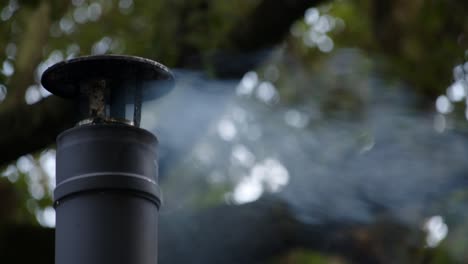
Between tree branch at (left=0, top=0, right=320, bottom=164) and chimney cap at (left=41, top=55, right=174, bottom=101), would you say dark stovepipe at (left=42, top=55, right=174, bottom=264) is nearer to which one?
chimney cap at (left=41, top=55, right=174, bottom=101)

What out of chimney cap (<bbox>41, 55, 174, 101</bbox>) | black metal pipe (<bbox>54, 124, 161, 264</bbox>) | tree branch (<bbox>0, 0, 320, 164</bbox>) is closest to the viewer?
black metal pipe (<bbox>54, 124, 161, 264</bbox>)

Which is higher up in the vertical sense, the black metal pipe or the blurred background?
the blurred background

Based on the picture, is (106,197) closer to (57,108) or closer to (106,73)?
(106,73)

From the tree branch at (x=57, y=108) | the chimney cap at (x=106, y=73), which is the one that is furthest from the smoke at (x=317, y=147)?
the chimney cap at (x=106, y=73)

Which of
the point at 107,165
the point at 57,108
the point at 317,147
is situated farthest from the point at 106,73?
the point at 317,147

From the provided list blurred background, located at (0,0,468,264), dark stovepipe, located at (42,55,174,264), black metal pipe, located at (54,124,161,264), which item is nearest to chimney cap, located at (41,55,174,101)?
dark stovepipe, located at (42,55,174,264)

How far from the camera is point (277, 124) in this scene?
5.48 metres

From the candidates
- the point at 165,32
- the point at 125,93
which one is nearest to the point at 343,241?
the point at 165,32

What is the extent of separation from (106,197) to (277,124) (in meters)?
3.24

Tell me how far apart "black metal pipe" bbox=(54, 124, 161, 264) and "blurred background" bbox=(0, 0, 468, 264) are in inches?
86.4

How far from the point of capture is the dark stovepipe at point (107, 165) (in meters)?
2.25

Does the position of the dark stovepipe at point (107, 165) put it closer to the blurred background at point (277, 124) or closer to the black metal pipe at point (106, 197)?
the black metal pipe at point (106, 197)

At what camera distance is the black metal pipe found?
88.3 inches

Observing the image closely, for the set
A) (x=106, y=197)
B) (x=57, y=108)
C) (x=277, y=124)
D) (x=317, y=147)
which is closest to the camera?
(x=106, y=197)
